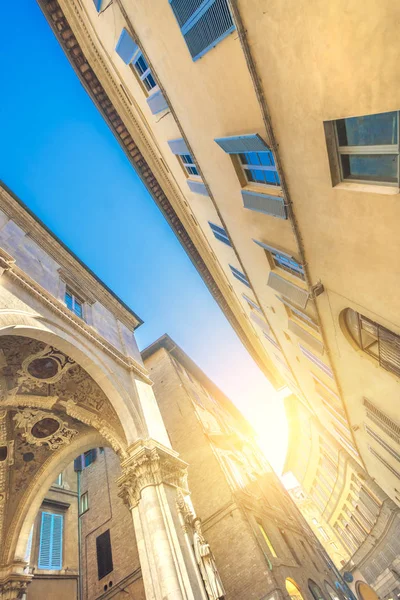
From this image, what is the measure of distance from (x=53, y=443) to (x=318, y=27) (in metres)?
12.9

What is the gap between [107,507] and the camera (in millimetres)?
15148

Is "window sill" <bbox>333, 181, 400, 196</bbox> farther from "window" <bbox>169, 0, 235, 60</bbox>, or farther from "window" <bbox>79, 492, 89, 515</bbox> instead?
"window" <bbox>79, 492, 89, 515</bbox>

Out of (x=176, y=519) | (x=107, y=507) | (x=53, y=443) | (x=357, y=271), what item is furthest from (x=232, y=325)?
(x=357, y=271)

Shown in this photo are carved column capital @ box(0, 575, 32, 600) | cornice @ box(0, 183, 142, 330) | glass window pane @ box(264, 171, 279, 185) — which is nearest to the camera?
glass window pane @ box(264, 171, 279, 185)

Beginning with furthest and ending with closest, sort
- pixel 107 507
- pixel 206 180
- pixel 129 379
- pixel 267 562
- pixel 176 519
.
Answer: pixel 107 507, pixel 267 562, pixel 129 379, pixel 206 180, pixel 176 519

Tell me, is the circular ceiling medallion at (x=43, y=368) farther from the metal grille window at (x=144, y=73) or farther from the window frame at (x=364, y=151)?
the window frame at (x=364, y=151)

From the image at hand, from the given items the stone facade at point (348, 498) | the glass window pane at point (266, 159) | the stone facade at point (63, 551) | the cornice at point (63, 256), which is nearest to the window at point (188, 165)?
the glass window pane at point (266, 159)

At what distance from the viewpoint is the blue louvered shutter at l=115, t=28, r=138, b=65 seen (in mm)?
7988

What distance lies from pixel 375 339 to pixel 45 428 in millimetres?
10785

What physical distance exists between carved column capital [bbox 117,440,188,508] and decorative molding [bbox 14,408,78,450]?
3.57 metres

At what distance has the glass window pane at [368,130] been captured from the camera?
10.4ft

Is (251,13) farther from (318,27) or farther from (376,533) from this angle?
(376,533)

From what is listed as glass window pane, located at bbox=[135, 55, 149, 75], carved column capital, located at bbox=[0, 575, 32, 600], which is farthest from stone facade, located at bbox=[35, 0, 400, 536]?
carved column capital, located at bbox=[0, 575, 32, 600]

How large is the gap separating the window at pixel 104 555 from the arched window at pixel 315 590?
957 centimetres
